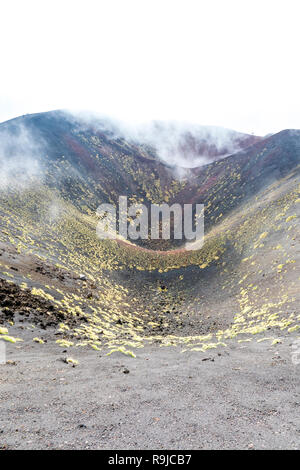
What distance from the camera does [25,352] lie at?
1107 cm

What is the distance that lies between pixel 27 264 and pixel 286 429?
22.9 metres

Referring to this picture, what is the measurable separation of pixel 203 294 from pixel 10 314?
19.9 meters

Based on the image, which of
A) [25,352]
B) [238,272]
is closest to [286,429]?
[25,352]

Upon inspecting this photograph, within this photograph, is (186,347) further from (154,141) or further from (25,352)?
(154,141)

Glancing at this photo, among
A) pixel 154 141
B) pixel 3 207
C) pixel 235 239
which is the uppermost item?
pixel 154 141

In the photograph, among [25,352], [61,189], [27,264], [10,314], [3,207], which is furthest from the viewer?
[61,189]

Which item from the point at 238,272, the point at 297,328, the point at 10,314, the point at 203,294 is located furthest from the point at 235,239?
the point at 10,314

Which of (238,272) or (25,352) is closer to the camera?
(25,352)

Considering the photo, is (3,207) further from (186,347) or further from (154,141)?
(154,141)

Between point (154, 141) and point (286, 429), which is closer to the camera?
point (286, 429)

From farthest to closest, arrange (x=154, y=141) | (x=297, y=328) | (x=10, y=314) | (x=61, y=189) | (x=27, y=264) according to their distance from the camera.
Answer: (x=154, y=141) → (x=61, y=189) → (x=27, y=264) → (x=10, y=314) → (x=297, y=328)
